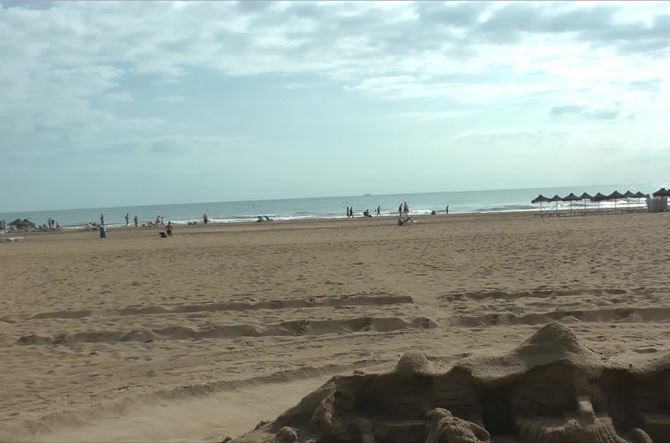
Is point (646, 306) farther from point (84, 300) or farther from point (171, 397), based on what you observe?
point (84, 300)

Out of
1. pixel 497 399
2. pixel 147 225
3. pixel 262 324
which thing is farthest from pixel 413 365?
pixel 147 225

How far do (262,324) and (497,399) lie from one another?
4.78 m

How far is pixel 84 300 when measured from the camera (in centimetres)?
1068

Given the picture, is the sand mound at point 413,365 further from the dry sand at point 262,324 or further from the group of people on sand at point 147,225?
the group of people on sand at point 147,225

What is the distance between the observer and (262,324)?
811 cm

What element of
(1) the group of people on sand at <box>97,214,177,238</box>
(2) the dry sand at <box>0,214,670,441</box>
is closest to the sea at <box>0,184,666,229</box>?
(1) the group of people on sand at <box>97,214,177,238</box>

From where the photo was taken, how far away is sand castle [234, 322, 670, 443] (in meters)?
3.58

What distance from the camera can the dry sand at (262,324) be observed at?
508cm

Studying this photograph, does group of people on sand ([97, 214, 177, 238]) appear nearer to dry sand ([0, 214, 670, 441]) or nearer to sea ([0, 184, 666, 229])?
sea ([0, 184, 666, 229])

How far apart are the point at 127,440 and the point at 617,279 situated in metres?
8.50

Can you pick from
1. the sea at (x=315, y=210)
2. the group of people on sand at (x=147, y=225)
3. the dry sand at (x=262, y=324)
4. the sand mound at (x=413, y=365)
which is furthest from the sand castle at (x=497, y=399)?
the sea at (x=315, y=210)

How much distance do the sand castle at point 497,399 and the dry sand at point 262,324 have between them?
416 mm

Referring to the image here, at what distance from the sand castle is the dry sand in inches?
16.4

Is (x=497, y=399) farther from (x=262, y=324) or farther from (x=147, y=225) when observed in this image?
(x=147, y=225)
